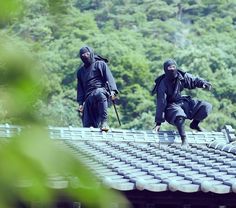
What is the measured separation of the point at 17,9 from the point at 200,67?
136ft

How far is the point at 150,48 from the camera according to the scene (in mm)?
51188

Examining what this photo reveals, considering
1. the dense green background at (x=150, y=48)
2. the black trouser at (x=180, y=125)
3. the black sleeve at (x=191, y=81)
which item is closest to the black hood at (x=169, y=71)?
the black sleeve at (x=191, y=81)

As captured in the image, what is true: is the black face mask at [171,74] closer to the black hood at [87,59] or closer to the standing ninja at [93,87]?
the standing ninja at [93,87]

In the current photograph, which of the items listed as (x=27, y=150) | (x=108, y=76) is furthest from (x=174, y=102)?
(x=27, y=150)

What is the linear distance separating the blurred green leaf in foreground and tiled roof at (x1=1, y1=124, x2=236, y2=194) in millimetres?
1786

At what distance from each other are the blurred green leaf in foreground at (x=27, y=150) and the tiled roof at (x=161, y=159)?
179cm

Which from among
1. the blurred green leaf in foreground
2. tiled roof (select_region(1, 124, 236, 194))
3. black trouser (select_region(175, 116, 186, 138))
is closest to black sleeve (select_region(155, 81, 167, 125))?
black trouser (select_region(175, 116, 186, 138))

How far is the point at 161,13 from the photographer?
62.0 meters

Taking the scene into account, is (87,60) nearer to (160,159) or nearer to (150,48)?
(160,159)

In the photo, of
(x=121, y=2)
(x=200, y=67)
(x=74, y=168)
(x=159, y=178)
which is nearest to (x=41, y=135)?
(x=74, y=168)

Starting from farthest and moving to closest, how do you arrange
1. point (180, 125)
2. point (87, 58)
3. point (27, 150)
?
point (87, 58) → point (180, 125) → point (27, 150)

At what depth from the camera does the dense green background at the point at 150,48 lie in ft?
127

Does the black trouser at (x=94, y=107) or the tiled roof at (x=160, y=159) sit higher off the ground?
the black trouser at (x=94, y=107)

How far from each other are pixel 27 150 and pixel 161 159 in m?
5.50
